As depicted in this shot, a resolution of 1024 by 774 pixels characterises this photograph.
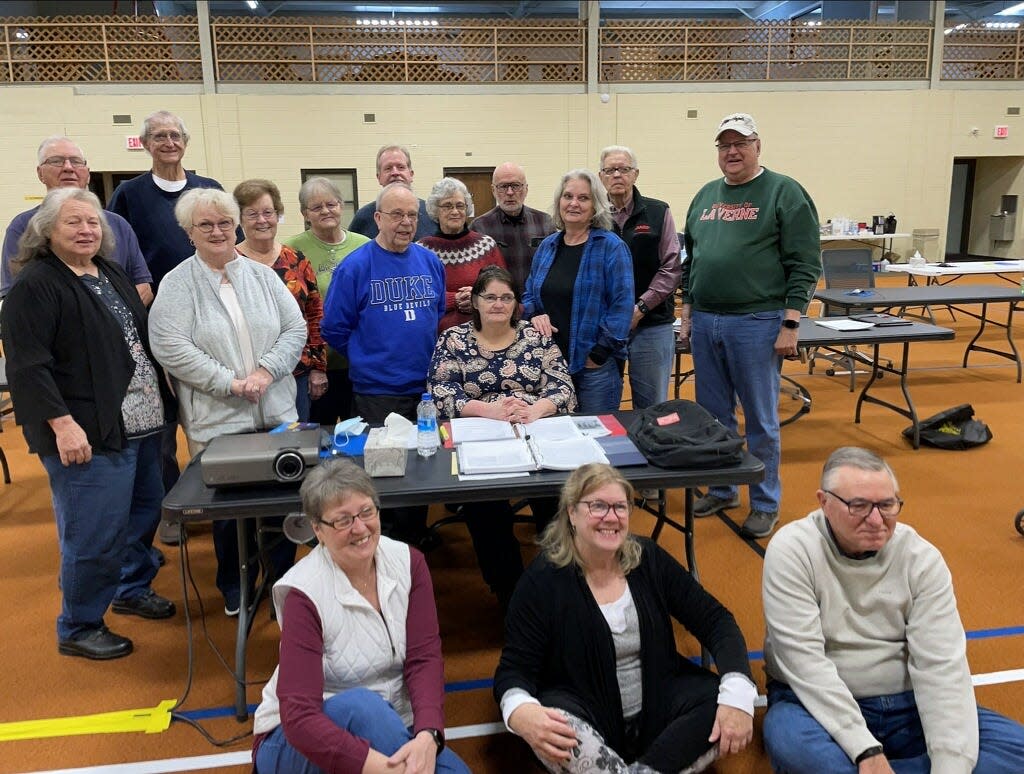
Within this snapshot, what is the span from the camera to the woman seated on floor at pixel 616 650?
69.0 inches

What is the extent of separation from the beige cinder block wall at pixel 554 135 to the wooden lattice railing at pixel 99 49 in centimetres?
25

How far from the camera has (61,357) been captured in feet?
7.54

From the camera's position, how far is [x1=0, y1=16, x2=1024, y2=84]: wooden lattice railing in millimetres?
10195

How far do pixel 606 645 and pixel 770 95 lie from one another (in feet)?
38.0

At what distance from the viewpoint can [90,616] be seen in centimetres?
254

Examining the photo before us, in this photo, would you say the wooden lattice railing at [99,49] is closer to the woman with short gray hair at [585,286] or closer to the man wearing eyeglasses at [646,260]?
the man wearing eyeglasses at [646,260]

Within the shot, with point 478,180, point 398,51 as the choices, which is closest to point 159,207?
point 398,51

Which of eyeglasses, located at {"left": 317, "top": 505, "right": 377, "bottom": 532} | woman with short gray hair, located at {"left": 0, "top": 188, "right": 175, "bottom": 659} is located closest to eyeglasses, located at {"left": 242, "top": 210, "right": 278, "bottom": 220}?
woman with short gray hair, located at {"left": 0, "top": 188, "right": 175, "bottom": 659}

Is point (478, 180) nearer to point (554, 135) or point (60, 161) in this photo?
point (554, 135)

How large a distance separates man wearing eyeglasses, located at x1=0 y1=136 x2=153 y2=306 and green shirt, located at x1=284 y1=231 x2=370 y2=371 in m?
0.63

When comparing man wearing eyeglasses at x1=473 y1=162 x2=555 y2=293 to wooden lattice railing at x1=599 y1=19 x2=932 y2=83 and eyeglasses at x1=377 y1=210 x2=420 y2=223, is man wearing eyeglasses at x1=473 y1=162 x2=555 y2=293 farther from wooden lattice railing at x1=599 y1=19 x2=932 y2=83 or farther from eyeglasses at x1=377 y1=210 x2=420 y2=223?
wooden lattice railing at x1=599 y1=19 x2=932 y2=83

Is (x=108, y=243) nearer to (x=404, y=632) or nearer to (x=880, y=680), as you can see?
(x=404, y=632)

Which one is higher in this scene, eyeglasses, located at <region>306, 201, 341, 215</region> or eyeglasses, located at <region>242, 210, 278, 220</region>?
eyeglasses, located at <region>306, 201, 341, 215</region>

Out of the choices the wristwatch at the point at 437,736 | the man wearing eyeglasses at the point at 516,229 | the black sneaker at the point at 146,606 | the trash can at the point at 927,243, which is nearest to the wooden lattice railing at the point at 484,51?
the trash can at the point at 927,243
